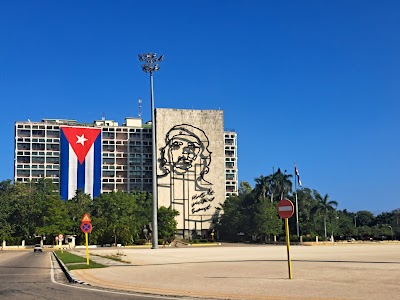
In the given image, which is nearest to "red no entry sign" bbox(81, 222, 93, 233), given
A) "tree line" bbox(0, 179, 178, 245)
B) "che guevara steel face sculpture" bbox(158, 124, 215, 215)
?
"tree line" bbox(0, 179, 178, 245)

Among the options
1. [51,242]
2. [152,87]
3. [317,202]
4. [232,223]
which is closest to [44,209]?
[51,242]

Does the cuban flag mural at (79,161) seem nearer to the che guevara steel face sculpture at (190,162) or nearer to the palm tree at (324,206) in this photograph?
the che guevara steel face sculpture at (190,162)

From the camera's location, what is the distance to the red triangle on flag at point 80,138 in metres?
150

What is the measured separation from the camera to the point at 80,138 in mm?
150875

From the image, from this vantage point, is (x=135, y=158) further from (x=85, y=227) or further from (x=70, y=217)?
(x=85, y=227)

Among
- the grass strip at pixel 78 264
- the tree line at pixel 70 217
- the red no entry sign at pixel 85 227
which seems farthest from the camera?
the tree line at pixel 70 217

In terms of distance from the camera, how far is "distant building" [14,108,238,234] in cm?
14888

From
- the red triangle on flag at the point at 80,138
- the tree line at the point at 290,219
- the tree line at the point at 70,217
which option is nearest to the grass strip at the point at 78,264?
the tree line at the point at 70,217

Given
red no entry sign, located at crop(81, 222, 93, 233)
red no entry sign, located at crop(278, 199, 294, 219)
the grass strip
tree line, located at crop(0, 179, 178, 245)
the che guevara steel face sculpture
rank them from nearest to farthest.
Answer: red no entry sign, located at crop(278, 199, 294, 219) → the grass strip → red no entry sign, located at crop(81, 222, 93, 233) → tree line, located at crop(0, 179, 178, 245) → the che guevara steel face sculpture

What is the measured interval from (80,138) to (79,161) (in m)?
7.29

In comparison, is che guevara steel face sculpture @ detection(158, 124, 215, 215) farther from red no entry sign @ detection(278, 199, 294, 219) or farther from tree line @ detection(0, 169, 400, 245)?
red no entry sign @ detection(278, 199, 294, 219)

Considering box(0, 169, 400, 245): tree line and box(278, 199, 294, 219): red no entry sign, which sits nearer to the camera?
box(278, 199, 294, 219): red no entry sign

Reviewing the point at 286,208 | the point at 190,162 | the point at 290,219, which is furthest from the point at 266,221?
the point at 286,208

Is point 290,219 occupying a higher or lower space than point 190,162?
lower
